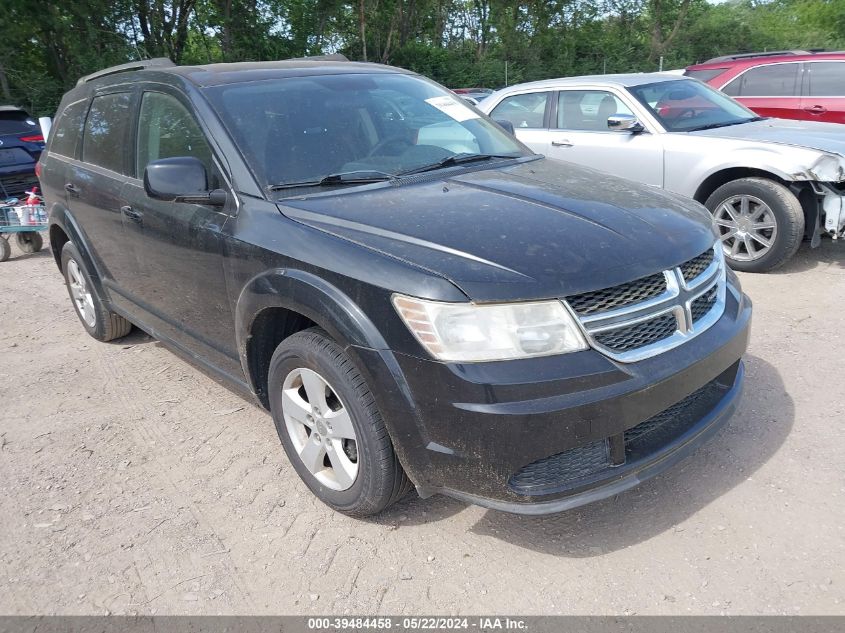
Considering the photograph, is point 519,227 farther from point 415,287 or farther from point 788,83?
point 788,83

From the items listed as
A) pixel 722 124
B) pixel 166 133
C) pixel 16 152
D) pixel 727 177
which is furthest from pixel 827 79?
pixel 16 152

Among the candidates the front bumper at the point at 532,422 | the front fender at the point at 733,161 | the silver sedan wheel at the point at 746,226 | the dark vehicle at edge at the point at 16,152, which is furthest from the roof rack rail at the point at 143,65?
the dark vehicle at edge at the point at 16,152

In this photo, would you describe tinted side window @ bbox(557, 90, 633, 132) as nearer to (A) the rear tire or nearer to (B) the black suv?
(B) the black suv

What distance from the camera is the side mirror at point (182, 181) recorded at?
295 cm

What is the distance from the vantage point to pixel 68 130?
484 centimetres

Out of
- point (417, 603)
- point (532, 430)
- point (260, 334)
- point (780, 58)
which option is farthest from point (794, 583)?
point (780, 58)

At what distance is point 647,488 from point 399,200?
1616mm

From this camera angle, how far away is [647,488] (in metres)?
2.94

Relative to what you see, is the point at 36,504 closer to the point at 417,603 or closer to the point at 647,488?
the point at 417,603

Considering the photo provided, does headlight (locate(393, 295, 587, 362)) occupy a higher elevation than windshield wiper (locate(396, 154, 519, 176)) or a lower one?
lower

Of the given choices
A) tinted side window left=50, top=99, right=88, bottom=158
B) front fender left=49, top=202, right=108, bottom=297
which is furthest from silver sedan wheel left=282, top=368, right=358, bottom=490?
tinted side window left=50, top=99, right=88, bottom=158

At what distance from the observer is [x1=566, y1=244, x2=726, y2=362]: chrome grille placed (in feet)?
7.54

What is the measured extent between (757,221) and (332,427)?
457 cm

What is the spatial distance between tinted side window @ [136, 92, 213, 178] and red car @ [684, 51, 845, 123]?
7.59 metres
